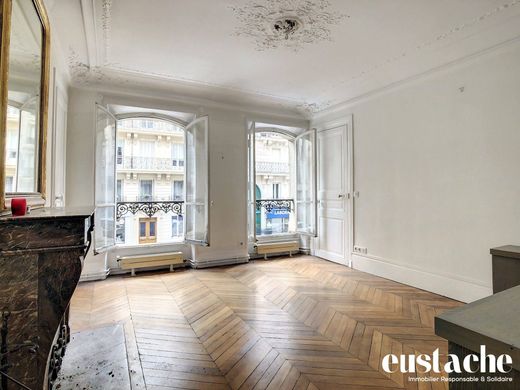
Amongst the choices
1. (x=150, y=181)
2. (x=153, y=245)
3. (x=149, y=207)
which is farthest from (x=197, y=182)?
(x=153, y=245)

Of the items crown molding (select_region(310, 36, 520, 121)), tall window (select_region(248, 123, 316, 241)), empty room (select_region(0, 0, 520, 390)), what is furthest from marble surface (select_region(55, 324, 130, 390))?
crown molding (select_region(310, 36, 520, 121))

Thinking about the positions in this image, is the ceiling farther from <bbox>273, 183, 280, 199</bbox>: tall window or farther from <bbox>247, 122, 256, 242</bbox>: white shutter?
<bbox>273, 183, 280, 199</bbox>: tall window

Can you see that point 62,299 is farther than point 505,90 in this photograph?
No

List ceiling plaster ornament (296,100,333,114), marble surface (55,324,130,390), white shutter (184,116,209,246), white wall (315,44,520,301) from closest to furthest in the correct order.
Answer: marble surface (55,324,130,390)
white wall (315,44,520,301)
white shutter (184,116,209,246)
ceiling plaster ornament (296,100,333,114)

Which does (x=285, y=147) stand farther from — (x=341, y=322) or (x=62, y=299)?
(x=62, y=299)

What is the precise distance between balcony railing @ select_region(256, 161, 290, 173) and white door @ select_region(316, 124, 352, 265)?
3.07ft

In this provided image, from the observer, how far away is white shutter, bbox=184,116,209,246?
4398 mm

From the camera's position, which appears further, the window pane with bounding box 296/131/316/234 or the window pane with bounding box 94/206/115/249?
the window pane with bounding box 296/131/316/234

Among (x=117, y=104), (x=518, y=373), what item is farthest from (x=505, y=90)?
(x=117, y=104)

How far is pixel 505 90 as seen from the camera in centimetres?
276

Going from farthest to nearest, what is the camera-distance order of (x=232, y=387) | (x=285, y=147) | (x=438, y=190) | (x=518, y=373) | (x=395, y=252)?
(x=285, y=147) → (x=395, y=252) → (x=438, y=190) → (x=232, y=387) → (x=518, y=373)

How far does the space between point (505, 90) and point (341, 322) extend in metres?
2.78

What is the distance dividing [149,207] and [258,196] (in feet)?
6.77

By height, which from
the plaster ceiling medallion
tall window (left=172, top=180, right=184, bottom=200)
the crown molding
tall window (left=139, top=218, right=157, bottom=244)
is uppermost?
the plaster ceiling medallion
